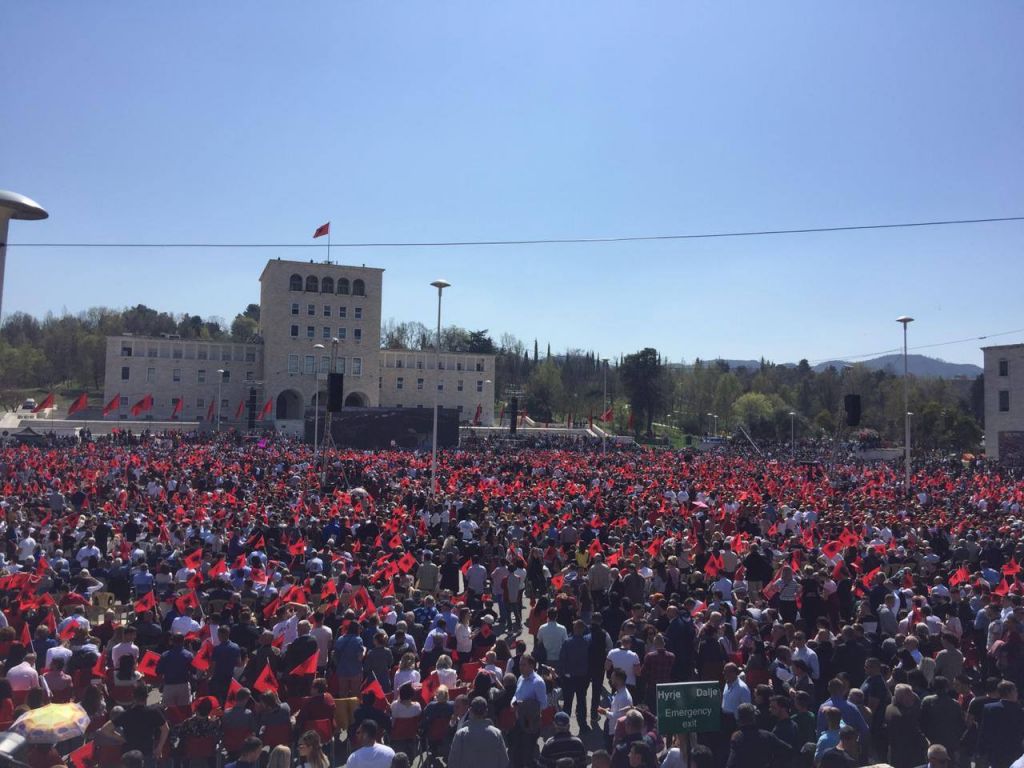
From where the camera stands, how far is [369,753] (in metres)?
6.10

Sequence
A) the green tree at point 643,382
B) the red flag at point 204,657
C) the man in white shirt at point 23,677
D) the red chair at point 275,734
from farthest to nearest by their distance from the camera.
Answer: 1. the green tree at point 643,382
2. the red flag at point 204,657
3. the man in white shirt at point 23,677
4. the red chair at point 275,734

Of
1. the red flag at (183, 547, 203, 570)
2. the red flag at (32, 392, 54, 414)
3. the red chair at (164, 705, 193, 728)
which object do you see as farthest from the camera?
the red flag at (32, 392, 54, 414)

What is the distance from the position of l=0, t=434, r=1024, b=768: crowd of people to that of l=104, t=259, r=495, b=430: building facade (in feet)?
188

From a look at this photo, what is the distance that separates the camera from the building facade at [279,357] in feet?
255

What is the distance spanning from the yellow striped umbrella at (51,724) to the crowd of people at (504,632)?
146 millimetres

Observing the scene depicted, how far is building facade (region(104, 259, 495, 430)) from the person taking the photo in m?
77.6

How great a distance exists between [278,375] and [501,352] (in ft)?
209

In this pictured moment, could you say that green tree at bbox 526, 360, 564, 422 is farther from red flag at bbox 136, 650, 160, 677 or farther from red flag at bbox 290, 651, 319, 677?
red flag at bbox 290, 651, 319, 677

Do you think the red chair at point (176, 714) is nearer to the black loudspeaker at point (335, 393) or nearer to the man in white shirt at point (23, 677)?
the man in white shirt at point (23, 677)

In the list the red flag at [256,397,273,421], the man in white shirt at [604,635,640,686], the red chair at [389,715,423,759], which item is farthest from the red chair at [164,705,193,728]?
the red flag at [256,397,273,421]

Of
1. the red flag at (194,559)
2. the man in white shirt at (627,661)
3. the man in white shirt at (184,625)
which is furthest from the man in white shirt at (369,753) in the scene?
the red flag at (194,559)

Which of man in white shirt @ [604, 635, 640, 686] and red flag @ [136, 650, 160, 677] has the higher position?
man in white shirt @ [604, 635, 640, 686]

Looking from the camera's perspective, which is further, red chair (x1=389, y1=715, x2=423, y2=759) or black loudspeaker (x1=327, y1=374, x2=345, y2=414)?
black loudspeaker (x1=327, y1=374, x2=345, y2=414)

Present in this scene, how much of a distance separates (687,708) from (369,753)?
8.11ft
